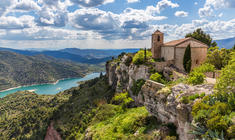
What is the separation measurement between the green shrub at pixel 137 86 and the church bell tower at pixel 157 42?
28.6 ft

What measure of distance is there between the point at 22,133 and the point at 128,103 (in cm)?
6613

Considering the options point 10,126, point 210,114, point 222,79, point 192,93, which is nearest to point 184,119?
point 192,93

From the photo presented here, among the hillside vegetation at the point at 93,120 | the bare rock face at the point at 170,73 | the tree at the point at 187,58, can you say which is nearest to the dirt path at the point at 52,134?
the hillside vegetation at the point at 93,120

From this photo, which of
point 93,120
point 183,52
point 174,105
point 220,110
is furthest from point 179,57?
point 93,120

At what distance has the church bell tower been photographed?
115 feet

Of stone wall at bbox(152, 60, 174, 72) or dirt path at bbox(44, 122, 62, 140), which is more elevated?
stone wall at bbox(152, 60, 174, 72)

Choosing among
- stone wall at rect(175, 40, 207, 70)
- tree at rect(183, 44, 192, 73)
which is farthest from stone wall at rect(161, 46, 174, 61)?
tree at rect(183, 44, 192, 73)

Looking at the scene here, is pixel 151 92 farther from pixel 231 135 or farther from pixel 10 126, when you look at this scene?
pixel 10 126

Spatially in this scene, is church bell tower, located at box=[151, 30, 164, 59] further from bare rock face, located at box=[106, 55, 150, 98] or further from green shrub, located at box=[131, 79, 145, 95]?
green shrub, located at box=[131, 79, 145, 95]

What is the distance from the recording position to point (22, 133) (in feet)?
225

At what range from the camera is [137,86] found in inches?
1307

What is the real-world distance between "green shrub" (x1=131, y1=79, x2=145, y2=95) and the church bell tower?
28.6 feet

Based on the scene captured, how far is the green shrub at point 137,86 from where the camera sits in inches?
1261

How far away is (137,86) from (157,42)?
41.5ft
